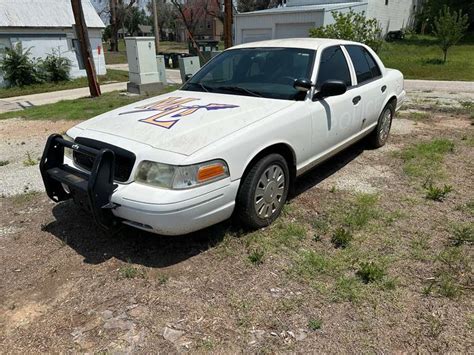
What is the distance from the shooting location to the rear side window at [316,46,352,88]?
406 cm

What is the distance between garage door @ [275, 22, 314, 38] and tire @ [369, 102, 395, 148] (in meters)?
12.9

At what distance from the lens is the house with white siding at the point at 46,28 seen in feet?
55.7

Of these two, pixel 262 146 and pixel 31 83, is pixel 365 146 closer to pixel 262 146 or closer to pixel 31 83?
pixel 262 146

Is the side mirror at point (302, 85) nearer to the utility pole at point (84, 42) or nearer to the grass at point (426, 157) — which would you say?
the grass at point (426, 157)

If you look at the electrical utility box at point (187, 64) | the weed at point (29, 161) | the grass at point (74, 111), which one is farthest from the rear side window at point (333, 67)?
the electrical utility box at point (187, 64)

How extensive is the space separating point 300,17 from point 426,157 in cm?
1422

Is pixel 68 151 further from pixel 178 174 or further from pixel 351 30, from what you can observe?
pixel 351 30

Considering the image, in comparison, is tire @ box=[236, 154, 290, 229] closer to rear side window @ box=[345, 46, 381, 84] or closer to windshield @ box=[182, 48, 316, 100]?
windshield @ box=[182, 48, 316, 100]

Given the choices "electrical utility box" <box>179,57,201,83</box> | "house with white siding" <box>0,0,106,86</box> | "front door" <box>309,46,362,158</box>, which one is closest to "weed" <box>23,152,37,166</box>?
"front door" <box>309,46,362,158</box>

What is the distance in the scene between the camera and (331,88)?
3.76m

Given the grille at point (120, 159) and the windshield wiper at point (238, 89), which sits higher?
A: the windshield wiper at point (238, 89)

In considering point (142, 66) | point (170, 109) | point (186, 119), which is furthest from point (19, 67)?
point (186, 119)

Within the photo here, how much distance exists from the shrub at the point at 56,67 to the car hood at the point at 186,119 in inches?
634

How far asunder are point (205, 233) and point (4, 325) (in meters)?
1.65
